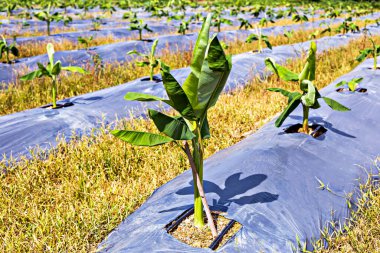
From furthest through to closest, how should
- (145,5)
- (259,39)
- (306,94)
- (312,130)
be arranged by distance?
(145,5) < (259,39) < (312,130) < (306,94)

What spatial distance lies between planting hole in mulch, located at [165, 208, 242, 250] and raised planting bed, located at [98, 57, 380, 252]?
3cm

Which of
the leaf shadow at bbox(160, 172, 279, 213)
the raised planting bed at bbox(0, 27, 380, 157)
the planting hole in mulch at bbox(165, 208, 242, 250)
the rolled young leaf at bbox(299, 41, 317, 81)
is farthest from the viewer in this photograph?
the raised planting bed at bbox(0, 27, 380, 157)

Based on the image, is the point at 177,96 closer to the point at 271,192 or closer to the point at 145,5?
the point at 271,192

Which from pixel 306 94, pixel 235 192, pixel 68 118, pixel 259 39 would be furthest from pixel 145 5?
pixel 235 192

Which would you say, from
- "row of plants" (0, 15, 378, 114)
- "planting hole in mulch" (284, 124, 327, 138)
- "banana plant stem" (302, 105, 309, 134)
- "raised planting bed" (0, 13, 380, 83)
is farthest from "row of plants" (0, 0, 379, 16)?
"banana plant stem" (302, 105, 309, 134)

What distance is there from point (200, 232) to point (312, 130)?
135 cm

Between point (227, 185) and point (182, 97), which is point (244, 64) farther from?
point (182, 97)

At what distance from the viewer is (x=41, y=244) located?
5.77 feet

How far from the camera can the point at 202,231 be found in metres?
1.60

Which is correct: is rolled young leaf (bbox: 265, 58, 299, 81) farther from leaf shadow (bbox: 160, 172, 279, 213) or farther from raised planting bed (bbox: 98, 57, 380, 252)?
leaf shadow (bbox: 160, 172, 279, 213)

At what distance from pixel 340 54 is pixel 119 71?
362 centimetres

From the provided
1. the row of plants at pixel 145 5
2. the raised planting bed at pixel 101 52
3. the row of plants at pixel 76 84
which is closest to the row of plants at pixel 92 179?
the row of plants at pixel 76 84

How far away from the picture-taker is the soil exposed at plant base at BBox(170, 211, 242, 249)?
5.05 feet

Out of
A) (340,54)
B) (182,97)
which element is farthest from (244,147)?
(340,54)
